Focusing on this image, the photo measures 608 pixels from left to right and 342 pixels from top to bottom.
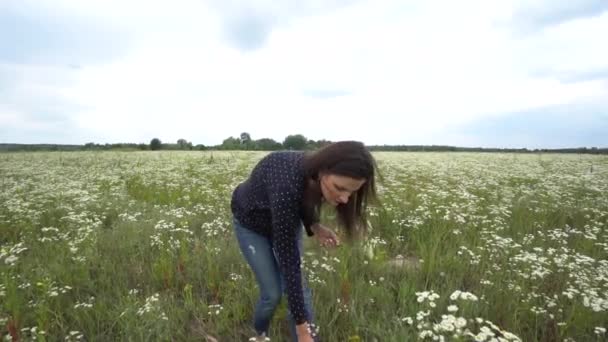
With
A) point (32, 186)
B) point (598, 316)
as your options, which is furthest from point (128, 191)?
point (598, 316)

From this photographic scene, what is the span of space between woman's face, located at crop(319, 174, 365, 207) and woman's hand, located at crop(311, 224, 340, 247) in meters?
0.68

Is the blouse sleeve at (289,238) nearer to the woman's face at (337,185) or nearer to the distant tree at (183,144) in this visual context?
the woman's face at (337,185)

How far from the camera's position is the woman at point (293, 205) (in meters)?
1.99

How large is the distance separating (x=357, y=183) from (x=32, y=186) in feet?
35.3

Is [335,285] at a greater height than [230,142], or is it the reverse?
[230,142]

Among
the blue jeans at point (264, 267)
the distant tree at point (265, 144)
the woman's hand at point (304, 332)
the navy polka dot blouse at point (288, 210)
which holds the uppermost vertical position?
the distant tree at point (265, 144)

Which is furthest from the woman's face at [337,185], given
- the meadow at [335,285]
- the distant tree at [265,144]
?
the distant tree at [265,144]

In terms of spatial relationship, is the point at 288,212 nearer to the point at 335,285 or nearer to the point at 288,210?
the point at 288,210

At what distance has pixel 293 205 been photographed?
79.2 inches

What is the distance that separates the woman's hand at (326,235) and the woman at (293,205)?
11mm

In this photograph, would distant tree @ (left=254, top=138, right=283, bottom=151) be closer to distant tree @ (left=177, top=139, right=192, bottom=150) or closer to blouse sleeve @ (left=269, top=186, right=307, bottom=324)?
distant tree @ (left=177, top=139, right=192, bottom=150)

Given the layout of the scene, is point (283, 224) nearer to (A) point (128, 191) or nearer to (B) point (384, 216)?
(B) point (384, 216)

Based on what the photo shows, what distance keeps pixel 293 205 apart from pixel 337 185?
297mm

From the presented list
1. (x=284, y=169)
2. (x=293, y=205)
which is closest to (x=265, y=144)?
(x=284, y=169)
